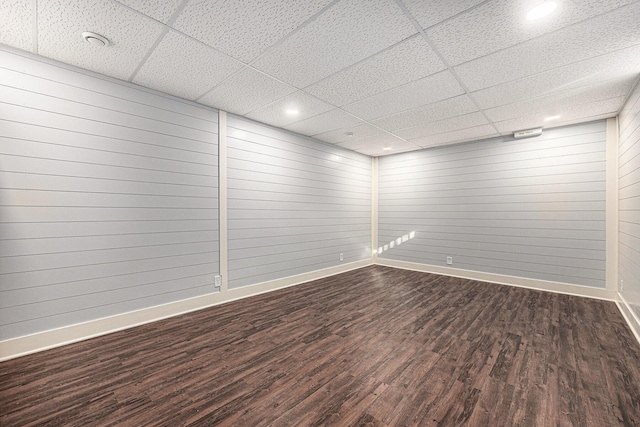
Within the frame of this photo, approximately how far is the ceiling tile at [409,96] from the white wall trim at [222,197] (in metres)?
1.71

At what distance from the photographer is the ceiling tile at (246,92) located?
266 centimetres

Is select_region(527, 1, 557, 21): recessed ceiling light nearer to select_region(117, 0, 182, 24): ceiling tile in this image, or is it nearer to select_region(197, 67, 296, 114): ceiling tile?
select_region(197, 67, 296, 114): ceiling tile

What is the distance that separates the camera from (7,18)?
6.01ft

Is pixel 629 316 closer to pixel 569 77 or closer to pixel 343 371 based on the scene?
pixel 569 77

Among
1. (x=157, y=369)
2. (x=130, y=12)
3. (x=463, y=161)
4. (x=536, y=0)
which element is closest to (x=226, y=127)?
(x=130, y=12)

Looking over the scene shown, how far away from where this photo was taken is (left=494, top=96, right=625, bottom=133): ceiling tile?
10.4 feet

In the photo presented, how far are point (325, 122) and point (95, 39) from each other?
2.67m

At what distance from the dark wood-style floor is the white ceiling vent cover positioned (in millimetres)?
2665

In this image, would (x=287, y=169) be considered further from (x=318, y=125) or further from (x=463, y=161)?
(x=463, y=161)

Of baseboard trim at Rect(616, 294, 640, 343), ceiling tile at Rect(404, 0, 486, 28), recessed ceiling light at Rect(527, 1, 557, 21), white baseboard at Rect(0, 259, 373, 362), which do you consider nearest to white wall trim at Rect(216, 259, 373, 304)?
white baseboard at Rect(0, 259, 373, 362)

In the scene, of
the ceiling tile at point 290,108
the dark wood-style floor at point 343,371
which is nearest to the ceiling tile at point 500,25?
the ceiling tile at point 290,108

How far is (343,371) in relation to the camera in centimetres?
204

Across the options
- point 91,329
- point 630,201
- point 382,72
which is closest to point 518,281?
point 630,201

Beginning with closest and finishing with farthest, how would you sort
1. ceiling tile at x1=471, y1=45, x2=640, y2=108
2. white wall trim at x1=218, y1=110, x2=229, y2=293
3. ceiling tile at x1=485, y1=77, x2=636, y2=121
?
ceiling tile at x1=471, y1=45, x2=640, y2=108
ceiling tile at x1=485, y1=77, x2=636, y2=121
white wall trim at x1=218, y1=110, x2=229, y2=293
